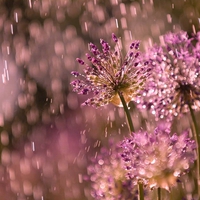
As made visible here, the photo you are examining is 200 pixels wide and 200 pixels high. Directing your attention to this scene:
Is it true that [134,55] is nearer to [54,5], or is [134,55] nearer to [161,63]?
[161,63]

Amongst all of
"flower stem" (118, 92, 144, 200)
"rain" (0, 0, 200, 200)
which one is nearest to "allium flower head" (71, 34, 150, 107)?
"flower stem" (118, 92, 144, 200)

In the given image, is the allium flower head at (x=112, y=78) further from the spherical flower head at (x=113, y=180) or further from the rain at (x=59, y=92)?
the rain at (x=59, y=92)

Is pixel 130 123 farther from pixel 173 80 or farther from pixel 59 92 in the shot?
pixel 59 92

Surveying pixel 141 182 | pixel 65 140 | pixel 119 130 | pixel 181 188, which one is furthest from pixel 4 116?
pixel 141 182

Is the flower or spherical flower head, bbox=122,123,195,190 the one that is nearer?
spherical flower head, bbox=122,123,195,190

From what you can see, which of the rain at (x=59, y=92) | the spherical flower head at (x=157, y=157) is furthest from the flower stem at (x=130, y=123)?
the rain at (x=59, y=92)

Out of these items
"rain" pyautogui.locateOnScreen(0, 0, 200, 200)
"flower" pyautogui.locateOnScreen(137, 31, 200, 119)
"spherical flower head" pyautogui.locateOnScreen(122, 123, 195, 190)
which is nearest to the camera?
"spherical flower head" pyautogui.locateOnScreen(122, 123, 195, 190)

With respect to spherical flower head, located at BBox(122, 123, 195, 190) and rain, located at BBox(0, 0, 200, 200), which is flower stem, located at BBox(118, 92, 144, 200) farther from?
rain, located at BBox(0, 0, 200, 200)
